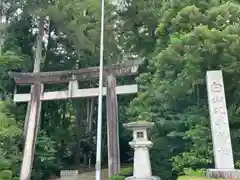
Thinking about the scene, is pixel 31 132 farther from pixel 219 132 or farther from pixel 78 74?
pixel 219 132

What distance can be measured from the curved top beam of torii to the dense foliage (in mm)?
902

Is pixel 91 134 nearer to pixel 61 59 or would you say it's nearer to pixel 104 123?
pixel 104 123

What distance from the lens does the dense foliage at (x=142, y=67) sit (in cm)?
967

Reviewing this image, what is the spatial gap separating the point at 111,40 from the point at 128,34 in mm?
878

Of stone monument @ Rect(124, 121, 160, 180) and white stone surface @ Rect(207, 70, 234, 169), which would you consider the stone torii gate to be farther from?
white stone surface @ Rect(207, 70, 234, 169)

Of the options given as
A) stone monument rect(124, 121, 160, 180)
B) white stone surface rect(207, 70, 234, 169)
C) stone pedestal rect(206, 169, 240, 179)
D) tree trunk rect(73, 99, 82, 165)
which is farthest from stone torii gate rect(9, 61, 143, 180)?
tree trunk rect(73, 99, 82, 165)

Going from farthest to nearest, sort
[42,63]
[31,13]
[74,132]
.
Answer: [74,132], [42,63], [31,13]

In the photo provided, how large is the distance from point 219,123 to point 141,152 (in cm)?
263

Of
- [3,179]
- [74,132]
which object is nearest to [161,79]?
[3,179]

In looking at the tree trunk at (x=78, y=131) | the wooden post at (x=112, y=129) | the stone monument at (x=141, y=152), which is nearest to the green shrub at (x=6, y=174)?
the wooden post at (x=112, y=129)

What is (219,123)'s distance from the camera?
8992 millimetres

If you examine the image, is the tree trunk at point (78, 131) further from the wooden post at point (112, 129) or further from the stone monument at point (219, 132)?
the stone monument at point (219, 132)

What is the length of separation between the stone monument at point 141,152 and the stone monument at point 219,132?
6.62ft

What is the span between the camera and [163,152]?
11.3 m
